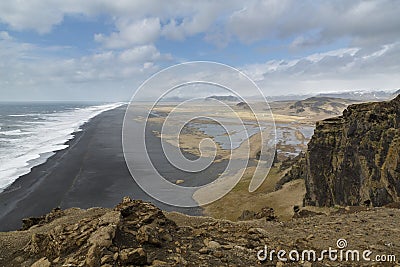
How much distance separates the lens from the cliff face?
23.0 meters

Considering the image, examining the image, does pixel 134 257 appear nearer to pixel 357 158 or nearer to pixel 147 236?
pixel 147 236

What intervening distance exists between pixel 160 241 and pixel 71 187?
3673 cm

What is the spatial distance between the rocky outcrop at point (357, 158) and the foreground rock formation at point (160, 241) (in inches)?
393

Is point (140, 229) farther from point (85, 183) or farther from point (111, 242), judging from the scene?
point (85, 183)

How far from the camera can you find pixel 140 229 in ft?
31.4

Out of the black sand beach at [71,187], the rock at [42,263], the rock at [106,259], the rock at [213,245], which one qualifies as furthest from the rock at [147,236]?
the black sand beach at [71,187]

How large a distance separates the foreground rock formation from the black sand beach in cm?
2265

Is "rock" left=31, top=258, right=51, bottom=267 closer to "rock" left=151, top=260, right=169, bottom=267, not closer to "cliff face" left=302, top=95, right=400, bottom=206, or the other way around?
"rock" left=151, top=260, right=169, bottom=267

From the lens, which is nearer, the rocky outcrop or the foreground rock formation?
the foreground rock formation

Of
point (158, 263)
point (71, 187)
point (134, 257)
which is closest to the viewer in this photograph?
point (134, 257)

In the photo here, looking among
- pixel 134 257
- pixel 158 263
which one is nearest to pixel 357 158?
pixel 158 263

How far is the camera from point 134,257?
7938 mm

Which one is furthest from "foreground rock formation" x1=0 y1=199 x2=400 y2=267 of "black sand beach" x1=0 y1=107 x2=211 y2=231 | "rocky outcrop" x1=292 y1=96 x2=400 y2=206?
"black sand beach" x1=0 y1=107 x2=211 y2=231

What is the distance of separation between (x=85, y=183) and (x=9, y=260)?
34.5 m
